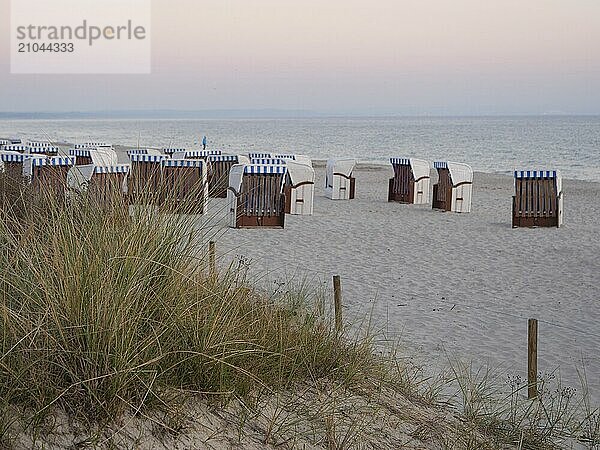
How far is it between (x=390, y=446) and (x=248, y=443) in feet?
2.24

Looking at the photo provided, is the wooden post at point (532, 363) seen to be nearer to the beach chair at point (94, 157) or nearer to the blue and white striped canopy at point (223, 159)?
the blue and white striped canopy at point (223, 159)

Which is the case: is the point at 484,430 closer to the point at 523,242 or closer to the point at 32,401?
the point at 32,401

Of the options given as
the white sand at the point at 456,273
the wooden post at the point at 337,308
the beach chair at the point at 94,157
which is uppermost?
the beach chair at the point at 94,157

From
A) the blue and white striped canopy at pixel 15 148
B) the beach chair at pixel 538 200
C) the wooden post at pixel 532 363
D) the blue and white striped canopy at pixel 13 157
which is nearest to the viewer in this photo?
the wooden post at pixel 532 363

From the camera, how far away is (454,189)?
53.4ft

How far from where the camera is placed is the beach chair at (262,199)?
13328 millimetres

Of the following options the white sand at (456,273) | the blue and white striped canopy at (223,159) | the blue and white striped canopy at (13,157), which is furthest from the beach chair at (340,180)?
the blue and white striped canopy at (13,157)

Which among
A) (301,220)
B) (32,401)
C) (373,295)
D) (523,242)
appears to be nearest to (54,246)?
(32,401)

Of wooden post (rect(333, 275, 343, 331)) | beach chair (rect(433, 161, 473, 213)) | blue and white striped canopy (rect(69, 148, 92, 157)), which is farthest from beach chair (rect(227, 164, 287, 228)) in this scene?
wooden post (rect(333, 275, 343, 331))

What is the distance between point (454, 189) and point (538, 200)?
2424 millimetres

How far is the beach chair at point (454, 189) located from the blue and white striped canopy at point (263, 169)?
429 cm

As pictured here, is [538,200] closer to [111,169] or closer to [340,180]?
[340,180]

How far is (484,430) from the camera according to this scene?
14.0 ft

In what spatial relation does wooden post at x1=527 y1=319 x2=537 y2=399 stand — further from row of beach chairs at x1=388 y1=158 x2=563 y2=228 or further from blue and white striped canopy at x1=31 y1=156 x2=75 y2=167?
blue and white striped canopy at x1=31 y1=156 x2=75 y2=167
